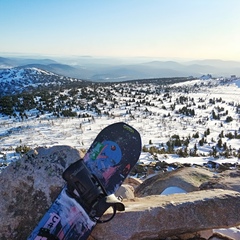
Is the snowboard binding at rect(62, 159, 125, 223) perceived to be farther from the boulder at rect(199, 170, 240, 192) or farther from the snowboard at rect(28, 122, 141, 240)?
the boulder at rect(199, 170, 240, 192)

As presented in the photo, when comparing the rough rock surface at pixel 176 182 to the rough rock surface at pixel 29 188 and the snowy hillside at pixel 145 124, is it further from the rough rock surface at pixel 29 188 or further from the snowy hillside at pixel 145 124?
the snowy hillside at pixel 145 124

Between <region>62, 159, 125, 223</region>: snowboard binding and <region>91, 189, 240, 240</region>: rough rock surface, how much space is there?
160 millimetres

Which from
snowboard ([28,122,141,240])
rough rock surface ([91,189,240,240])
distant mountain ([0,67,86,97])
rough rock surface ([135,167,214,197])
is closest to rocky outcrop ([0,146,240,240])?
rough rock surface ([91,189,240,240])

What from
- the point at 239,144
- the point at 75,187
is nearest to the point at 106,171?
the point at 75,187

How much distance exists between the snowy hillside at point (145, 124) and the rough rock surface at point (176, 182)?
142 inches

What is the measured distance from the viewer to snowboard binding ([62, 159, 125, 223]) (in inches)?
110

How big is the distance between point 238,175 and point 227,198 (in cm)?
205

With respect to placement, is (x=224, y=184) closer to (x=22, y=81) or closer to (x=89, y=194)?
(x=89, y=194)

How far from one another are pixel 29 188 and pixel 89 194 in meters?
0.80

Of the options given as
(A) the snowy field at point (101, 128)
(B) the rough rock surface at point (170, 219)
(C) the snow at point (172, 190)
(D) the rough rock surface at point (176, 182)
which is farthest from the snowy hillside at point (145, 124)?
(B) the rough rock surface at point (170, 219)

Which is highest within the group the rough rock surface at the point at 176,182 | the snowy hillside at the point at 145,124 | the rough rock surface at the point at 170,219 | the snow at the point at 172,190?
the rough rock surface at the point at 170,219

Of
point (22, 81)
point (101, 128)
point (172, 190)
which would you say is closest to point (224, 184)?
point (172, 190)

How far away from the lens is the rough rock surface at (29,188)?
3.04 metres

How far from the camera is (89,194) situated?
110 inches
